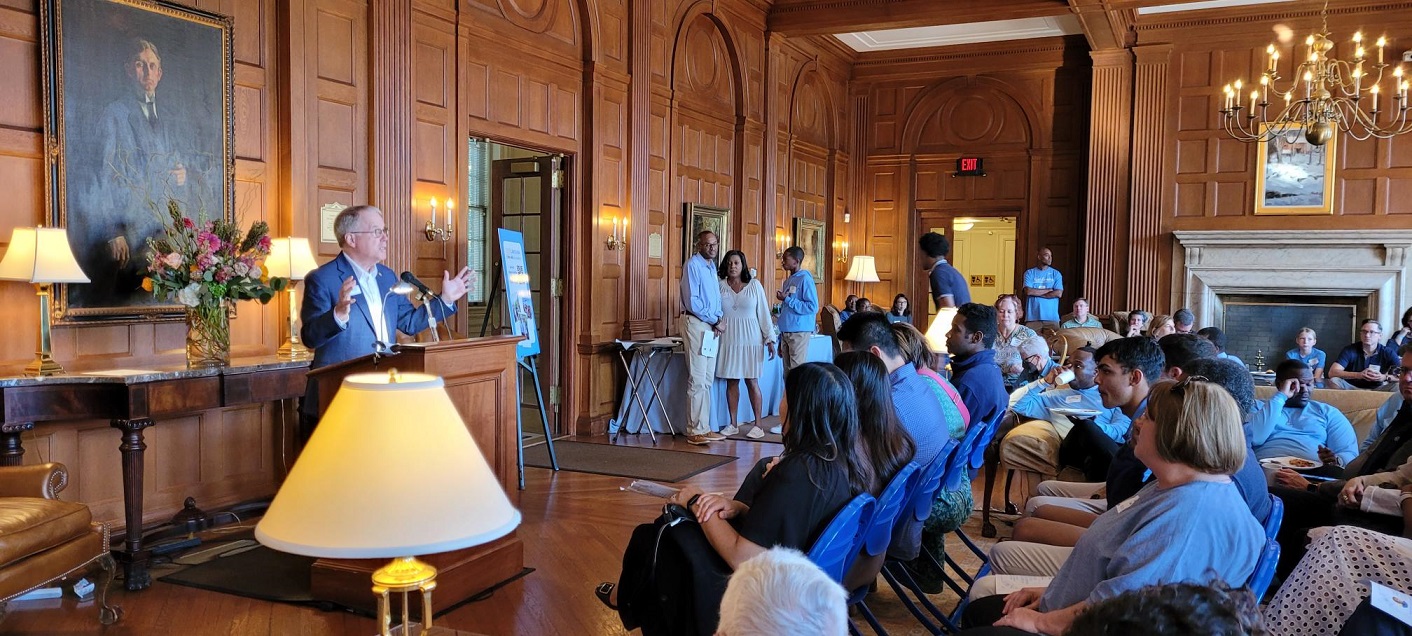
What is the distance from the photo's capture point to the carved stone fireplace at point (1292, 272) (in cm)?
1063

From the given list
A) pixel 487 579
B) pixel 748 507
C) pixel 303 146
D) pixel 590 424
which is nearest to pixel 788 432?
pixel 748 507

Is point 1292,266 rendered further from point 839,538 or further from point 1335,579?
point 839,538

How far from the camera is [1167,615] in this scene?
1282 millimetres

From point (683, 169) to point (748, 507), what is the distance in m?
6.94

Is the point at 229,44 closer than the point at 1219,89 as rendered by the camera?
Yes

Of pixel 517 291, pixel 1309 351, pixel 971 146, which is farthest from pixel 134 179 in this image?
pixel 971 146

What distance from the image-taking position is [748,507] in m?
2.93

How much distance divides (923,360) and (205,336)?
3.26 m

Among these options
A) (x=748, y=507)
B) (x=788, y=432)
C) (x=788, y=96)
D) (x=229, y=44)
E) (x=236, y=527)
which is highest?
(x=788, y=96)

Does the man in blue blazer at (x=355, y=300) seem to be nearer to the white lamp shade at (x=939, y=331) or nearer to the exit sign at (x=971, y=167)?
the white lamp shade at (x=939, y=331)

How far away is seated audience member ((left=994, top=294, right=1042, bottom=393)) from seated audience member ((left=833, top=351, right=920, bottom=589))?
3.65m

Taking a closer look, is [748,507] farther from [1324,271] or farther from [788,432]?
[1324,271]

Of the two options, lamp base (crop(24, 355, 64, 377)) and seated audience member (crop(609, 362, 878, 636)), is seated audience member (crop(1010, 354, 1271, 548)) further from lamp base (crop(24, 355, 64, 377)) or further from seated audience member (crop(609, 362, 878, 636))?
lamp base (crop(24, 355, 64, 377))

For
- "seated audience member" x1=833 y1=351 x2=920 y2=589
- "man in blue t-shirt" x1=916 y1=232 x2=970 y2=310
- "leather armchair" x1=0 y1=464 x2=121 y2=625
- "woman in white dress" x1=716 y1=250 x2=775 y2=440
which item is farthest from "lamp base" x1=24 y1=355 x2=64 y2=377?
"man in blue t-shirt" x1=916 y1=232 x2=970 y2=310
